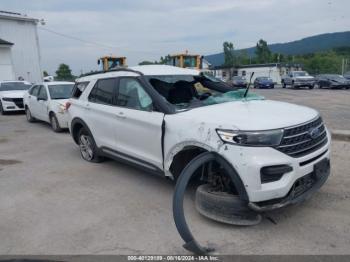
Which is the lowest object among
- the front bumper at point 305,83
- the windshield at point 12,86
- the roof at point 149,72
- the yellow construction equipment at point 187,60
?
the front bumper at point 305,83

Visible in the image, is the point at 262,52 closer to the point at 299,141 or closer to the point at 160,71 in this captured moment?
the point at 160,71

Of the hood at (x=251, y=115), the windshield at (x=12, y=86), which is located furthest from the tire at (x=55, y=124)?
the windshield at (x=12, y=86)

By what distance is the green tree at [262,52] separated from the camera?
85.1 meters

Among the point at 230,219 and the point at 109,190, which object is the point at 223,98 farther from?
the point at 109,190

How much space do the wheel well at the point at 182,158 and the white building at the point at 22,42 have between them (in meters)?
29.2

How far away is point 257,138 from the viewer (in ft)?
10.6

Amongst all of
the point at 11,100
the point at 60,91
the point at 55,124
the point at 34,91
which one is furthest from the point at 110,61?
the point at 55,124

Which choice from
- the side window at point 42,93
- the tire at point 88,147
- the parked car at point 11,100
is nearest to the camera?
the tire at point 88,147

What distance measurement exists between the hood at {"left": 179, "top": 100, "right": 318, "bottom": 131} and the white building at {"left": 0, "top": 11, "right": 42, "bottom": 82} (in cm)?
2945

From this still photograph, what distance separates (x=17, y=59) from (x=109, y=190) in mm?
31157

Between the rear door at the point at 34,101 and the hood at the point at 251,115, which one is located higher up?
the hood at the point at 251,115

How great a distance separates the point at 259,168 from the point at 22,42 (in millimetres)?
33940

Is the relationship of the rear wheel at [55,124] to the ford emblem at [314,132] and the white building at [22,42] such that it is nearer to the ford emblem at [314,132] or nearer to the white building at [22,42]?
the ford emblem at [314,132]

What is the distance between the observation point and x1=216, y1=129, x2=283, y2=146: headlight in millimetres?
3242
